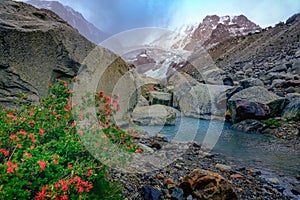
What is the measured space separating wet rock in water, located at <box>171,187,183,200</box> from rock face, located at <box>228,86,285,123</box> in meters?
10.3

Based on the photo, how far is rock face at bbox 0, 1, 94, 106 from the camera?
616 centimetres

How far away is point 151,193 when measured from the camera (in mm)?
3879

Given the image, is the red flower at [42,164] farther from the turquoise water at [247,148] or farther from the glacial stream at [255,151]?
the turquoise water at [247,148]

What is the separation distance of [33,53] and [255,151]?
7591mm

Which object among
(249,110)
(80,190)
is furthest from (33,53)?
(249,110)

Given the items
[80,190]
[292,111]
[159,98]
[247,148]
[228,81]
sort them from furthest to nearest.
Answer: [228,81] → [159,98] → [292,111] → [247,148] → [80,190]

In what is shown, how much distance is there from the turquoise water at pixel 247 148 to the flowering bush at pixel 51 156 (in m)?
5.08

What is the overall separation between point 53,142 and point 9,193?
800mm

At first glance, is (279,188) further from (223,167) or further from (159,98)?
(159,98)

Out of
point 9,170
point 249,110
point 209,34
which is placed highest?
A: point 209,34

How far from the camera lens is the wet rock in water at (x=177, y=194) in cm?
398

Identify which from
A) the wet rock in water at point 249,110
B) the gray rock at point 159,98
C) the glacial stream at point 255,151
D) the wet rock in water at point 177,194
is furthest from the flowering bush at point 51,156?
the gray rock at point 159,98

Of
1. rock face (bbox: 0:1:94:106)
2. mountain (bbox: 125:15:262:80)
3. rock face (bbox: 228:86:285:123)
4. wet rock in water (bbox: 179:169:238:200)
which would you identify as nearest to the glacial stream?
rock face (bbox: 228:86:285:123)

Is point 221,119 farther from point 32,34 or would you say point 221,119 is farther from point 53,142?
point 53,142
